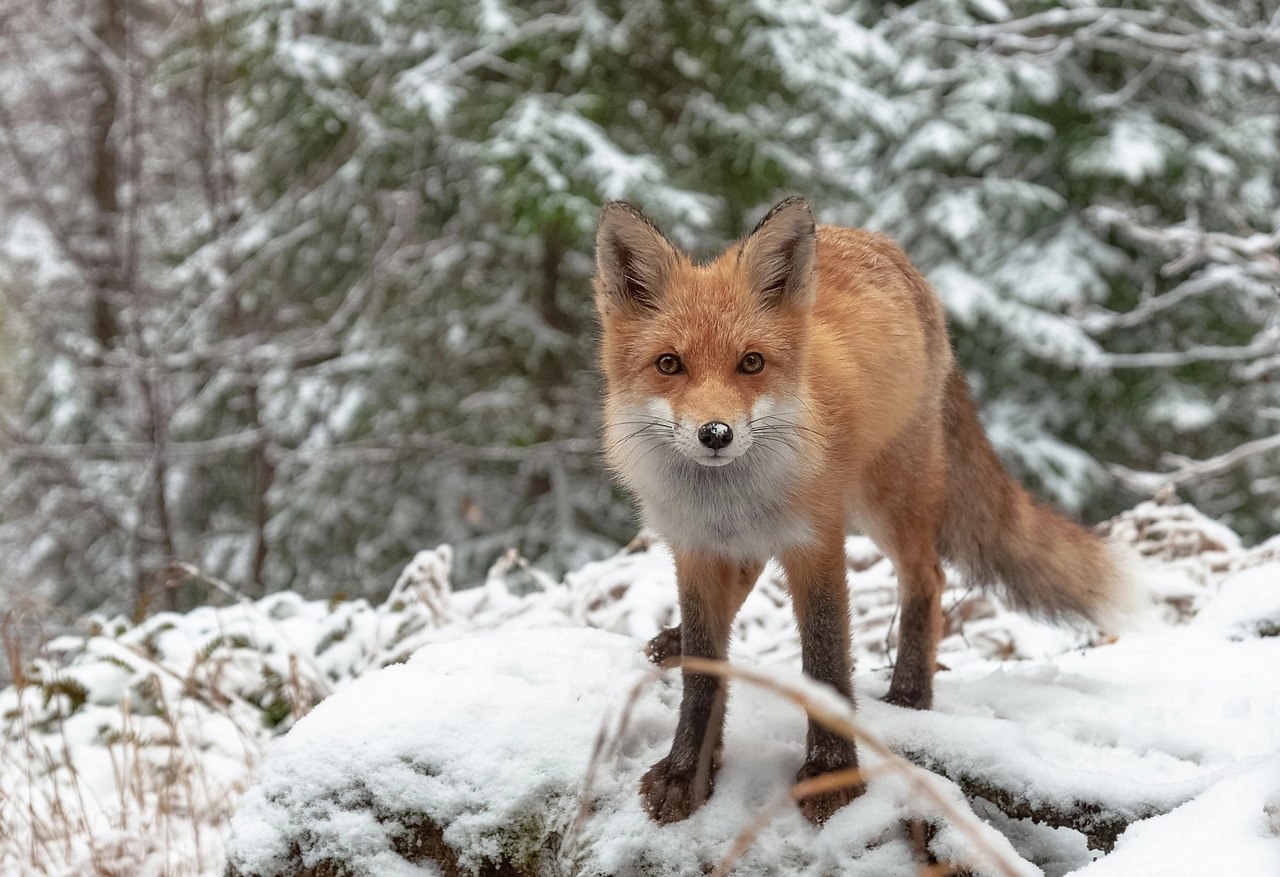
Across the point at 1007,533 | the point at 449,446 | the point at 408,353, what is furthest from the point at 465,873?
the point at 408,353

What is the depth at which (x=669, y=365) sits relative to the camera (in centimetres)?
232

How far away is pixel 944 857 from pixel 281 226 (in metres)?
8.96

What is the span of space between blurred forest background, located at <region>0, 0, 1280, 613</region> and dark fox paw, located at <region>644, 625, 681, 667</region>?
17.1ft

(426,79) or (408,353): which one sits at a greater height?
(426,79)

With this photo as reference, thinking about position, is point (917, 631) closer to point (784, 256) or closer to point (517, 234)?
point (784, 256)

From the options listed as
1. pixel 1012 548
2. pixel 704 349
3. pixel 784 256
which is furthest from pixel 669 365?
pixel 1012 548

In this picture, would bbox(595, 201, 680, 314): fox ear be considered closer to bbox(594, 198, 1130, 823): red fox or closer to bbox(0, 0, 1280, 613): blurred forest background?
bbox(594, 198, 1130, 823): red fox

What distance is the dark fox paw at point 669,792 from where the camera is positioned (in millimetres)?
2271

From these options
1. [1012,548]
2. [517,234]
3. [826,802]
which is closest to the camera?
[826,802]

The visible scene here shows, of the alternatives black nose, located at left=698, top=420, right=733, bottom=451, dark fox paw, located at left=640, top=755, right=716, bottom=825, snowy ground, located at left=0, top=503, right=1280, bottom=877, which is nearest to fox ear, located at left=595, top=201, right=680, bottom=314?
black nose, located at left=698, top=420, right=733, bottom=451

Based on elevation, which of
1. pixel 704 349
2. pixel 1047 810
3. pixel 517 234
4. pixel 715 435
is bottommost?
pixel 1047 810

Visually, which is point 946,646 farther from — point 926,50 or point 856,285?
point 926,50

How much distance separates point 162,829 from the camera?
11.5 feet

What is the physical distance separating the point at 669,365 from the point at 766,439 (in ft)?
0.90
